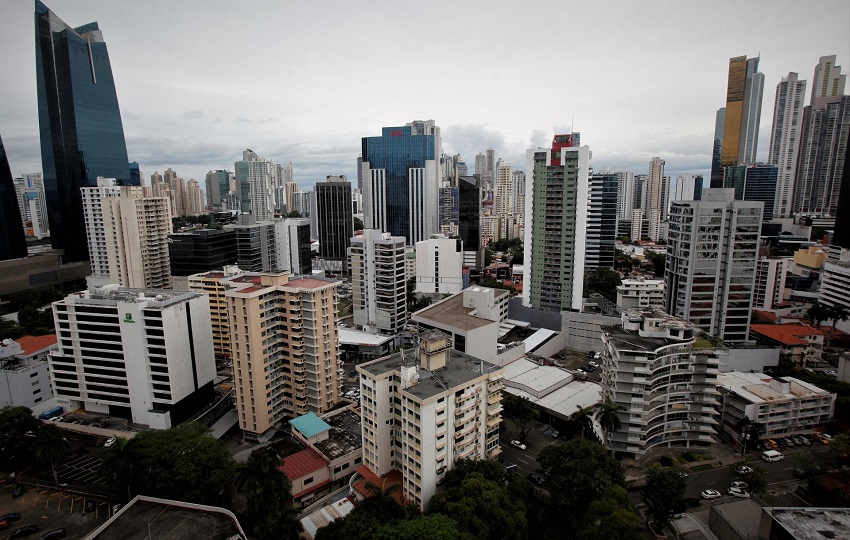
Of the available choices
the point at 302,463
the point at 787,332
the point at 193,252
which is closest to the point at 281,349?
the point at 302,463

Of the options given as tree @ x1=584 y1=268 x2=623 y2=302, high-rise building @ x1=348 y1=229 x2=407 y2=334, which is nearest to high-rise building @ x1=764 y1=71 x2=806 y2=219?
tree @ x1=584 y1=268 x2=623 y2=302

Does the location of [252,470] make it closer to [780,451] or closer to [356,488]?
[356,488]

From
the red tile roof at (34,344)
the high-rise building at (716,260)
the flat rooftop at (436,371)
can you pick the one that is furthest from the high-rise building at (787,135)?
the red tile roof at (34,344)

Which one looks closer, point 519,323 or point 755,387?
point 755,387

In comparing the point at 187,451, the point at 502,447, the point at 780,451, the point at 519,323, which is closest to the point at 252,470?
the point at 187,451

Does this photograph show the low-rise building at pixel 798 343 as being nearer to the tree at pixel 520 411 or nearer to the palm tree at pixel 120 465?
the tree at pixel 520 411

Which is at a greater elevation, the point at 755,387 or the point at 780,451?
the point at 755,387
